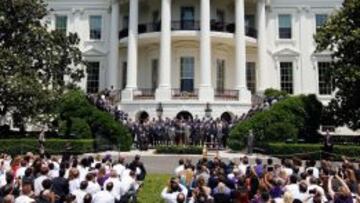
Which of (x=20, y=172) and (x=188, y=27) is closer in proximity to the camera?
(x=20, y=172)

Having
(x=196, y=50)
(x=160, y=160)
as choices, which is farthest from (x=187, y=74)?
(x=160, y=160)

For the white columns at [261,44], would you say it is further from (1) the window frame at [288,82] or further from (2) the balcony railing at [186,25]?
(2) the balcony railing at [186,25]

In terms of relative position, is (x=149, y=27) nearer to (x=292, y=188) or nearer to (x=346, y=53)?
(x=346, y=53)

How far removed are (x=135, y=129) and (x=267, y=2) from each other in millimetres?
21031

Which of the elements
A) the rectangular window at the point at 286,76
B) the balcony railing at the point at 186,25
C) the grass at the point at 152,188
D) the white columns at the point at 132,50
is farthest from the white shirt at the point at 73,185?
the rectangular window at the point at 286,76

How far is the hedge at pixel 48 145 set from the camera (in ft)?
99.1

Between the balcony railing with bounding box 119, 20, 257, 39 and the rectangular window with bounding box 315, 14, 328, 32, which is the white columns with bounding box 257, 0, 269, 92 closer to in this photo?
the balcony railing with bounding box 119, 20, 257, 39

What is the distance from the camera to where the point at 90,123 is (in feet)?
109

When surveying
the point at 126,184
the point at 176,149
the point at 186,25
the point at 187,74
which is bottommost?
the point at 126,184

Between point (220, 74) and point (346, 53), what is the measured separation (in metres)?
14.1

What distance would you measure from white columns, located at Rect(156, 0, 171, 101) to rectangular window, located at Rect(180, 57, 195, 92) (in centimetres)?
363

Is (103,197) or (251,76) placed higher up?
(251,76)

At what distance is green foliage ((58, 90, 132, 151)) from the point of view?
3211 cm

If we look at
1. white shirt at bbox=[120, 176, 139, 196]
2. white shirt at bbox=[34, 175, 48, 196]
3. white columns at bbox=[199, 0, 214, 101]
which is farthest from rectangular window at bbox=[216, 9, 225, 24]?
white shirt at bbox=[34, 175, 48, 196]
